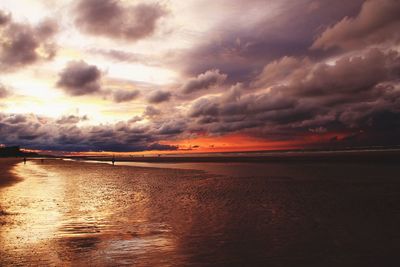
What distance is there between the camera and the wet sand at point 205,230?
33.6 ft

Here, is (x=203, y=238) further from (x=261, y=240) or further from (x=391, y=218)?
(x=391, y=218)

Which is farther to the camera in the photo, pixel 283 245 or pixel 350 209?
pixel 350 209

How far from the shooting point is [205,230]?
13938 millimetres

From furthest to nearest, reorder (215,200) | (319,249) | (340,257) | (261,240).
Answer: (215,200) → (261,240) → (319,249) → (340,257)

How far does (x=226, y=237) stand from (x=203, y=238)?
89 centimetres

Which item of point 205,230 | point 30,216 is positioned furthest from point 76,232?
point 205,230

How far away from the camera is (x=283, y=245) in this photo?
1152cm

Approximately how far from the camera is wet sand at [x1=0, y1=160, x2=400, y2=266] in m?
10.2

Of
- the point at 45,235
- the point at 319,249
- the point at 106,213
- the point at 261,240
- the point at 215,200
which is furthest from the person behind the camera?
the point at 215,200

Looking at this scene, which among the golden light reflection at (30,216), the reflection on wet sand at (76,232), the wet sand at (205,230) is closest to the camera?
the wet sand at (205,230)

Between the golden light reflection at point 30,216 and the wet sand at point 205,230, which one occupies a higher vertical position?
the golden light reflection at point 30,216

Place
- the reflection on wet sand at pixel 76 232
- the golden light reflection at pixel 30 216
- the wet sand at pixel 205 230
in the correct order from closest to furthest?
the wet sand at pixel 205 230 → the reflection on wet sand at pixel 76 232 → the golden light reflection at pixel 30 216

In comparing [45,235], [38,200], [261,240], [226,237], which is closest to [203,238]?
[226,237]

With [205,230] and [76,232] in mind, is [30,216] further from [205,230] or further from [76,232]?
[205,230]
